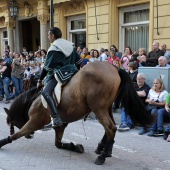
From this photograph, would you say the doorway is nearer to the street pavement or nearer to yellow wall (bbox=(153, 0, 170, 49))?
yellow wall (bbox=(153, 0, 170, 49))

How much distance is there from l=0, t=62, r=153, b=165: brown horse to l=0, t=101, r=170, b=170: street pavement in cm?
31

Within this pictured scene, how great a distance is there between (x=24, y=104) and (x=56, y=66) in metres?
1.09

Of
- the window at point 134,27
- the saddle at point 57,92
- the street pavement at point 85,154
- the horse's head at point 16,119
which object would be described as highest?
the window at point 134,27

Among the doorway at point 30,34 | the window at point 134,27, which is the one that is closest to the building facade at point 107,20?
the window at point 134,27

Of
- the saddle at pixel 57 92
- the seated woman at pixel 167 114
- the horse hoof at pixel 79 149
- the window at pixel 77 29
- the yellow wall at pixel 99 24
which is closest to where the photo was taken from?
the saddle at pixel 57 92

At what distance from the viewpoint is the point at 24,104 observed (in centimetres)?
511

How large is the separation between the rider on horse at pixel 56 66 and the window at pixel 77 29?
32.6ft

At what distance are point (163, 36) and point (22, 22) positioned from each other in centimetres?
1146

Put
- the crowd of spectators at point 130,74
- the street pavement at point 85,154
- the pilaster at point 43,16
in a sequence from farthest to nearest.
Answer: the pilaster at point 43,16 → the crowd of spectators at point 130,74 → the street pavement at point 85,154

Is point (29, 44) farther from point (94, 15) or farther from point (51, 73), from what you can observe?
point (51, 73)

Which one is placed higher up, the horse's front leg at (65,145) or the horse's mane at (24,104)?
the horse's mane at (24,104)

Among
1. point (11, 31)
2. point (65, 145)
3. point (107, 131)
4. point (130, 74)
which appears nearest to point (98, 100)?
point (107, 131)

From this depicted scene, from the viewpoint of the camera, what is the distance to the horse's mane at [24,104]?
5.07 m

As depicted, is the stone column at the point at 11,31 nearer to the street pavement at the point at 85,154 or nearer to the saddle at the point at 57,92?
the street pavement at the point at 85,154
